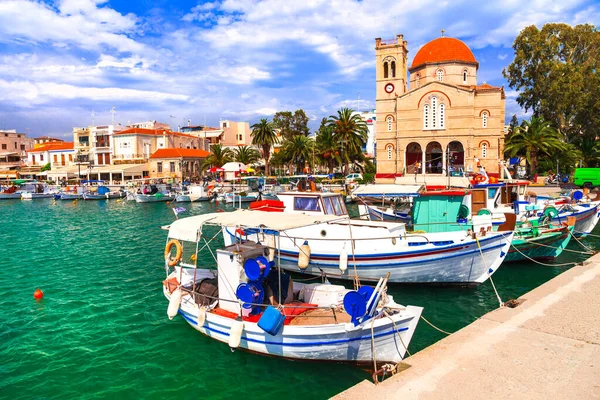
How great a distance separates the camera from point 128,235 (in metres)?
30.1

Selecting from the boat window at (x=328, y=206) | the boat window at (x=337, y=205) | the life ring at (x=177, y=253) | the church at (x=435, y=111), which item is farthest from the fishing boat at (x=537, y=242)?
the church at (x=435, y=111)

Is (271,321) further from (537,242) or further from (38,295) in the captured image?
(537,242)

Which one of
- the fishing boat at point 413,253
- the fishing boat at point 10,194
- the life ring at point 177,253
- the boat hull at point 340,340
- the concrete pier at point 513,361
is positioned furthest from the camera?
the fishing boat at point 10,194

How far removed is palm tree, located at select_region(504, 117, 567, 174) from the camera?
158ft

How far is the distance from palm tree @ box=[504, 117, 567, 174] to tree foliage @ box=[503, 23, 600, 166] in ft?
19.8

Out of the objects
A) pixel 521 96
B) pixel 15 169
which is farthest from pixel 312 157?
pixel 15 169

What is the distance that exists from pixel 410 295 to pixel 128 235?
72.9ft

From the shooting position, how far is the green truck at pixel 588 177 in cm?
4159

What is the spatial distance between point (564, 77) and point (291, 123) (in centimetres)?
4472

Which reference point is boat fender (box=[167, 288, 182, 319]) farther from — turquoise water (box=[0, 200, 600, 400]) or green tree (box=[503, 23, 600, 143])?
green tree (box=[503, 23, 600, 143])

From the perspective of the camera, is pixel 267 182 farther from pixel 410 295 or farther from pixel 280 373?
pixel 280 373

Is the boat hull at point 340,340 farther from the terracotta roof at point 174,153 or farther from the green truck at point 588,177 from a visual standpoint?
the terracotta roof at point 174,153

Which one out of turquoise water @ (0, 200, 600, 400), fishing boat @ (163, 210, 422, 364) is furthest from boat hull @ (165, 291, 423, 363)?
turquoise water @ (0, 200, 600, 400)

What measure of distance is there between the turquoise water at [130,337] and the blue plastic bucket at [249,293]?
58.0 inches
